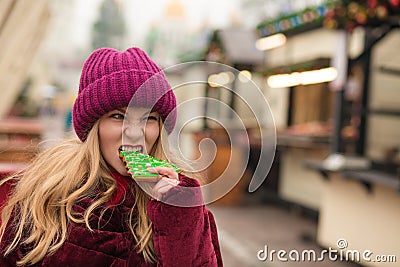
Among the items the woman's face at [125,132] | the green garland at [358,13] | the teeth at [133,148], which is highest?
the green garland at [358,13]

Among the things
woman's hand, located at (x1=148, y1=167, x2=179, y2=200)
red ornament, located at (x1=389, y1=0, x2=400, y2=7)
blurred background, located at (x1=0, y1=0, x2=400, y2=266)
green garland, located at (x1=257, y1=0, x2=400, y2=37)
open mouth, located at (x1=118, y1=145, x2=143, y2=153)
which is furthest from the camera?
green garland, located at (x1=257, y1=0, x2=400, y2=37)

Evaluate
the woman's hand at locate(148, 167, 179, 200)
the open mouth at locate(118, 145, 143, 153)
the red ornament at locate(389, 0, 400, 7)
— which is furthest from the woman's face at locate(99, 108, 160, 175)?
the red ornament at locate(389, 0, 400, 7)

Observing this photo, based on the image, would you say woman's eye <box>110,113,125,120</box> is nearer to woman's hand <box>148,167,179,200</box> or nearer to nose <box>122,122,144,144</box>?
nose <box>122,122,144,144</box>

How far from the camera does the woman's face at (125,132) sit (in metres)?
1.58

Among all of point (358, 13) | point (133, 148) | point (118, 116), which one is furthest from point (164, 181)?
point (358, 13)

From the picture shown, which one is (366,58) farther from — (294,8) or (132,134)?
(132,134)

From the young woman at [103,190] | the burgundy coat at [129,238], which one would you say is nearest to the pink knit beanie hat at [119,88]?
the young woman at [103,190]

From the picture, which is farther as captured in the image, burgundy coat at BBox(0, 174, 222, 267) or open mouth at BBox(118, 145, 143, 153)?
open mouth at BBox(118, 145, 143, 153)

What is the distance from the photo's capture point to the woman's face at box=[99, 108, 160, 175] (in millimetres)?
1578

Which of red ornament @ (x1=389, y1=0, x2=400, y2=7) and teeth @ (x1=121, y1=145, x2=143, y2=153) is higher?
red ornament @ (x1=389, y1=0, x2=400, y2=7)

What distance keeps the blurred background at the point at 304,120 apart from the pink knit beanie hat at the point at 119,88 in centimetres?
11

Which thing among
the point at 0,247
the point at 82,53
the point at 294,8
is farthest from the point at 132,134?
the point at 82,53

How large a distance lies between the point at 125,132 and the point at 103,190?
9.6 inches

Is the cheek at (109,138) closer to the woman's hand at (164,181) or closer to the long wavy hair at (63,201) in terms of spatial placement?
the long wavy hair at (63,201)
